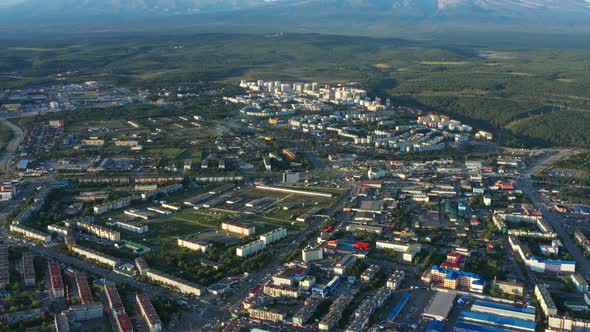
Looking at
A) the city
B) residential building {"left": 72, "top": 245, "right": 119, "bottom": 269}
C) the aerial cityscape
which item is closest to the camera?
the city

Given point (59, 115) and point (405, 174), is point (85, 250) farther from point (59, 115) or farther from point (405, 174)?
point (59, 115)

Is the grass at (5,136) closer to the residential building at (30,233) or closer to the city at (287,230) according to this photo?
the city at (287,230)

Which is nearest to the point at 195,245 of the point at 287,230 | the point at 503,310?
the point at 287,230

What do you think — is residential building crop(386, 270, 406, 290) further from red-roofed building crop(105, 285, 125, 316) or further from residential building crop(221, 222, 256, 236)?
red-roofed building crop(105, 285, 125, 316)

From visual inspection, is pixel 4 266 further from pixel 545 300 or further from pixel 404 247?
pixel 545 300

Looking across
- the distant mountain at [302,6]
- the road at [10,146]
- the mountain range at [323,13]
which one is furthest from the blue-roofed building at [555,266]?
the distant mountain at [302,6]

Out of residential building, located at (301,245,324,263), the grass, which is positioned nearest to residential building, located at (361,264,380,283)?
residential building, located at (301,245,324,263)
